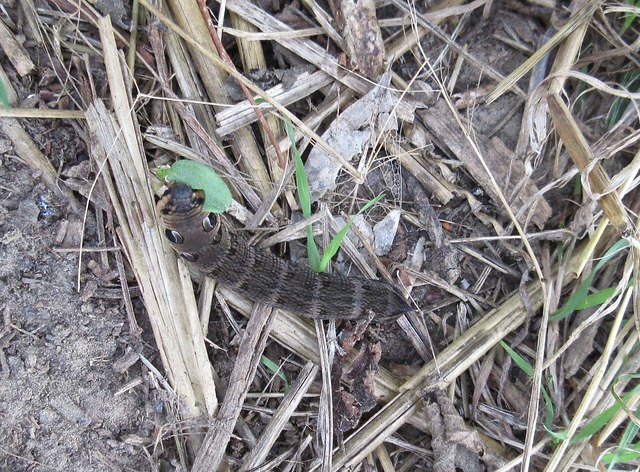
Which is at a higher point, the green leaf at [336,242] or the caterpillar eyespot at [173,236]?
the caterpillar eyespot at [173,236]

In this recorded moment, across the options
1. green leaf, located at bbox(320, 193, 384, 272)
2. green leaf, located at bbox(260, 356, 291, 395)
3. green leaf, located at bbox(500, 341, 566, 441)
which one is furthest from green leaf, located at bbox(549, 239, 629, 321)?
green leaf, located at bbox(260, 356, 291, 395)

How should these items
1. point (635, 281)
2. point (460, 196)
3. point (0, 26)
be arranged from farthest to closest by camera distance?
point (460, 196)
point (635, 281)
point (0, 26)

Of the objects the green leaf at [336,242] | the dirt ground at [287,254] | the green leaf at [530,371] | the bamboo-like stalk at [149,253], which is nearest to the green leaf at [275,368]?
the dirt ground at [287,254]

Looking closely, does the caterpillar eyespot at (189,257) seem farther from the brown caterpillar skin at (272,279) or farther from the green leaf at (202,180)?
the green leaf at (202,180)

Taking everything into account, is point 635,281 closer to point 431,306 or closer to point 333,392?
point 431,306

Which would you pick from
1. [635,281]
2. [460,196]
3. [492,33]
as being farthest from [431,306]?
[492,33]

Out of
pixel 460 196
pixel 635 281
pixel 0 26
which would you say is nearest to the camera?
pixel 0 26

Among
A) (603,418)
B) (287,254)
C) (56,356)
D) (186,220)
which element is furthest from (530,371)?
(56,356)
